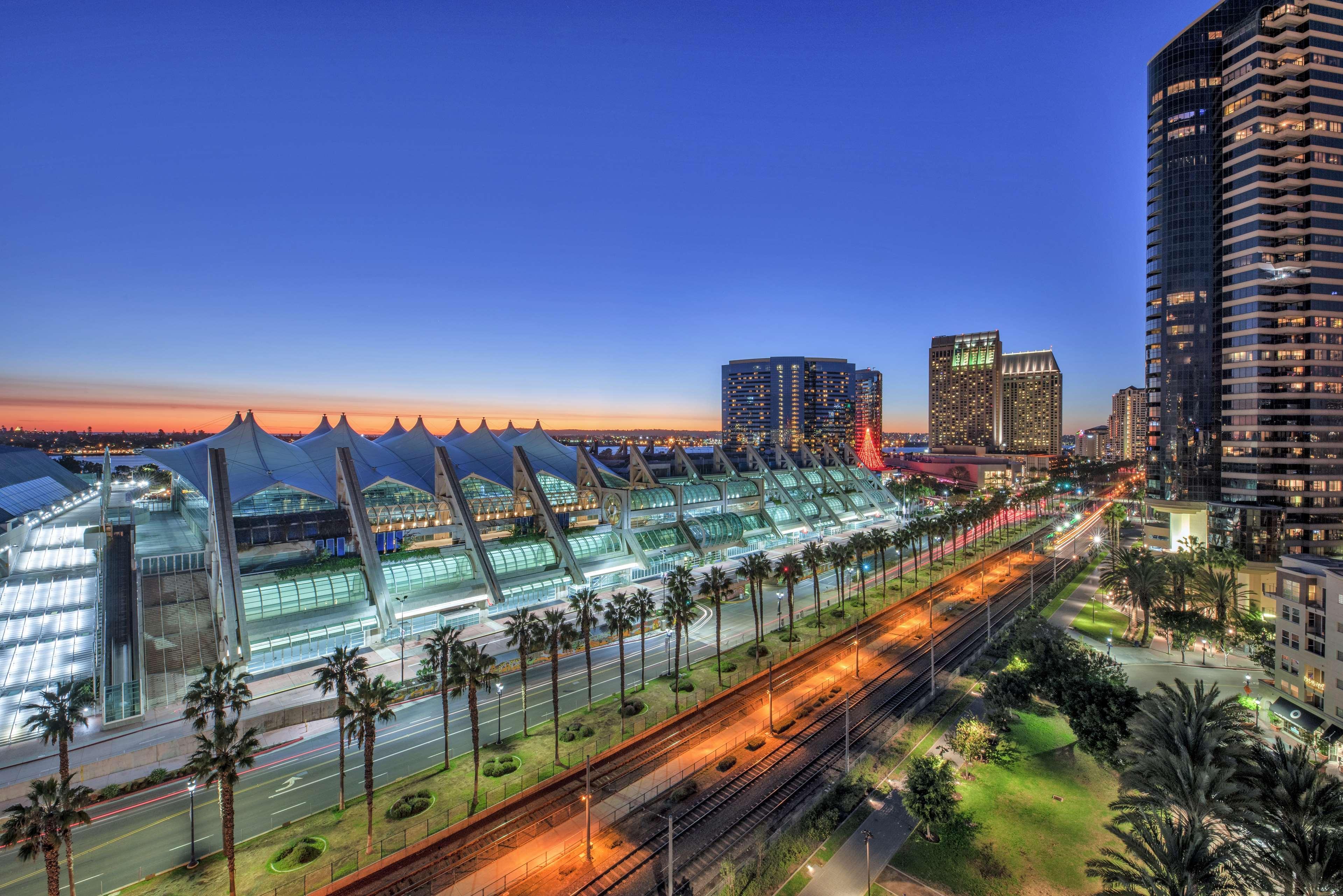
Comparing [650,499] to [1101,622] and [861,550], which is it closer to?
[861,550]

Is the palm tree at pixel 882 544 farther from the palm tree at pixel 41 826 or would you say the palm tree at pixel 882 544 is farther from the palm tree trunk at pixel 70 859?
the palm tree at pixel 41 826

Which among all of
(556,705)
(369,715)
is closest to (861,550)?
(556,705)

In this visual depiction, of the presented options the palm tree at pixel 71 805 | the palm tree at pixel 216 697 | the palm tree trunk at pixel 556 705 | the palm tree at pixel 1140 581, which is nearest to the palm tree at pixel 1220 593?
the palm tree at pixel 1140 581

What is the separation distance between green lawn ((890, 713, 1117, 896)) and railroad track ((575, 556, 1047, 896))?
7.96 m

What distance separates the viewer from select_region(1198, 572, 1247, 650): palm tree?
199 feet

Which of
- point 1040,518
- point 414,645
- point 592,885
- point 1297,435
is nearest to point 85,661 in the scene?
point 414,645

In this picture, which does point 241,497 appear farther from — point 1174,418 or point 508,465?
point 1174,418

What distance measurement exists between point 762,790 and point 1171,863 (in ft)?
69.3

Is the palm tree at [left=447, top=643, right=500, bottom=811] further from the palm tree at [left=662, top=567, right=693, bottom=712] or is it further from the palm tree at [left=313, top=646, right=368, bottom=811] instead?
the palm tree at [left=662, top=567, right=693, bottom=712]

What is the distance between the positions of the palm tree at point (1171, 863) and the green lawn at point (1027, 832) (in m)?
3.14

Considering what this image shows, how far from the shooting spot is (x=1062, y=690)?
4325cm

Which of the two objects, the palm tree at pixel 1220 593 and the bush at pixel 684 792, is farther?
the palm tree at pixel 1220 593

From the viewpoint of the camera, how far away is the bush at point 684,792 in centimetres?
3644

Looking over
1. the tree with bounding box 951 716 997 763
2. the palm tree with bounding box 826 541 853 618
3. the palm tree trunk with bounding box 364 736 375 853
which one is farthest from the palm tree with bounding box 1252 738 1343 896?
the palm tree with bounding box 826 541 853 618
